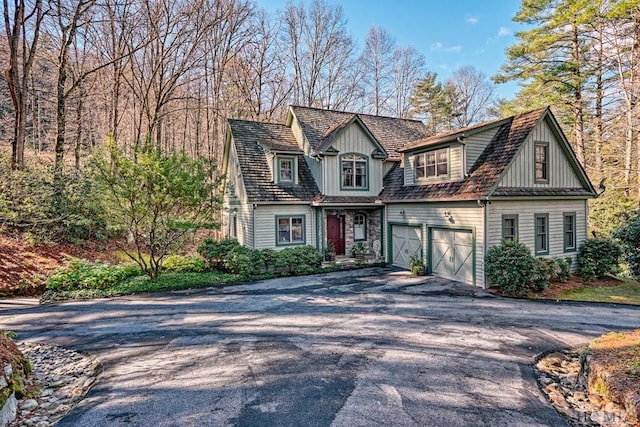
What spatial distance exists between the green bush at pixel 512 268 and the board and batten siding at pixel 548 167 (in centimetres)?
233

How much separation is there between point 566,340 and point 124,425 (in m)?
8.46

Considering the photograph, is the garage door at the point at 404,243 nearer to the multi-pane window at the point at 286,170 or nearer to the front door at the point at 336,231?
the front door at the point at 336,231

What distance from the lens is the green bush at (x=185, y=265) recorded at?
552 inches

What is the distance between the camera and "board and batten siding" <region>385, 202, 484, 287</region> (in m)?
11.6

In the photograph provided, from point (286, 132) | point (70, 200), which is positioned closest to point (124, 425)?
point (70, 200)

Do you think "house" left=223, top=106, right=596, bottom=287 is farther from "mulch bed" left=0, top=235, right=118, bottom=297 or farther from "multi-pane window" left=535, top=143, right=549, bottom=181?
"mulch bed" left=0, top=235, right=118, bottom=297

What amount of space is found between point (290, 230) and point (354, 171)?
14.3ft

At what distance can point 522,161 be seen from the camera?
12141mm

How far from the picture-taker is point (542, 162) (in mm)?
12695

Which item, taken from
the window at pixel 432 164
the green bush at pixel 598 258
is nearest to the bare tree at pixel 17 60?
the window at pixel 432 164

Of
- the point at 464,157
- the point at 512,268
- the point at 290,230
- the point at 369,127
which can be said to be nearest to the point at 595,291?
the point at 512,268

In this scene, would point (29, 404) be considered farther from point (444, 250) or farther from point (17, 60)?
point (17, 60)

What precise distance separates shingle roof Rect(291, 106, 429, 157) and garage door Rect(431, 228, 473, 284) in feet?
20.1

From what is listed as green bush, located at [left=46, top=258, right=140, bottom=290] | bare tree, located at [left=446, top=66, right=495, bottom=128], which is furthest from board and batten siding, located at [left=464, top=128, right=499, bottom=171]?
bare tree, located at [left=446, top=66, right=495, bottom=128]
